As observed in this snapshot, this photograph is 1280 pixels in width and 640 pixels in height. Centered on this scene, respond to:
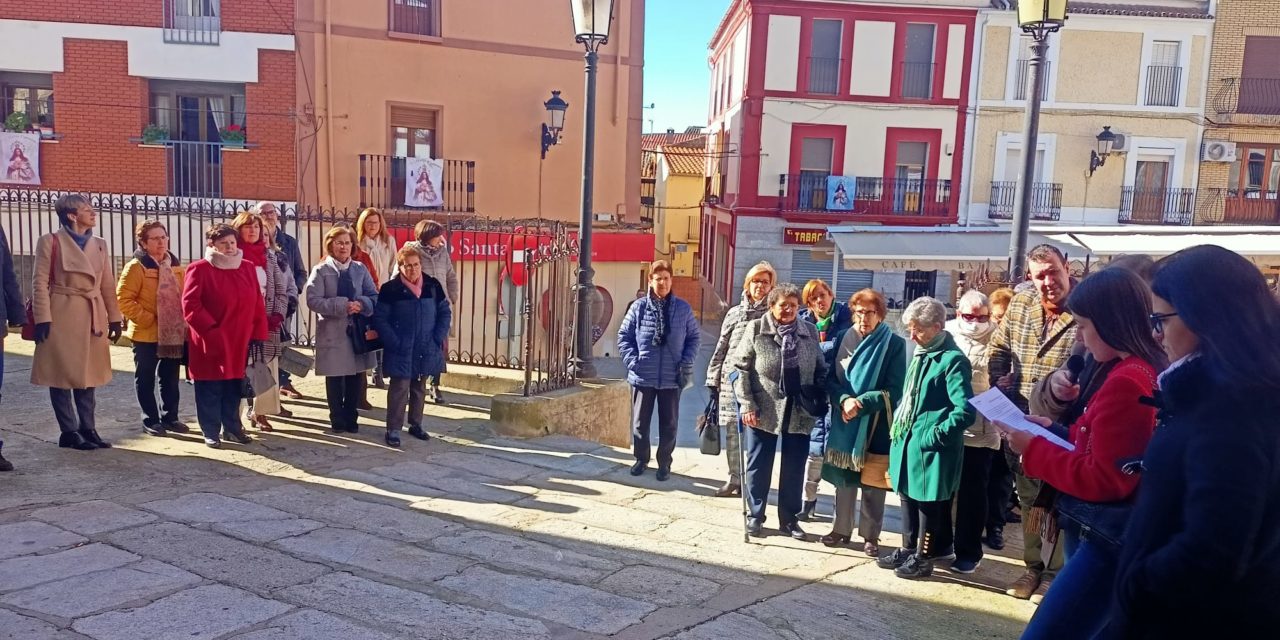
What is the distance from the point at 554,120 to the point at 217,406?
1259 cm

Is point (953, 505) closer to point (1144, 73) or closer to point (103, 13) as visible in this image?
point (103, 13)

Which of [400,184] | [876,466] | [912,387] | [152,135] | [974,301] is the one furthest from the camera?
[400,184]

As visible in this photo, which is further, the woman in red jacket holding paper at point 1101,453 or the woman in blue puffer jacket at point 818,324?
the woman in blue puffer jacket at point 818,324

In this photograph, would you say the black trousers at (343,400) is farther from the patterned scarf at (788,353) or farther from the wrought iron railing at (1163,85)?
the wrought iron railing at (1163,85)

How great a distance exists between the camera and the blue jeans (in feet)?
9.06

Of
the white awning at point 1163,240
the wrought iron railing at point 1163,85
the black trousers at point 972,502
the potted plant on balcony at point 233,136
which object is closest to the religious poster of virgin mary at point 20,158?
the potted plant on balcony at point 233,136

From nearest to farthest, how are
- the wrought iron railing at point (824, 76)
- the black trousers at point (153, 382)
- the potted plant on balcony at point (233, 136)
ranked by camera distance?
the black trousers at point (153, 382)
the potted plant on balcony at point (233, 136)
the wrought iron railing at point (824, 76)

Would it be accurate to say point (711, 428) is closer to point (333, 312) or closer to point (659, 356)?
point (659, 356)

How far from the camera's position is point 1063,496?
3057 mm

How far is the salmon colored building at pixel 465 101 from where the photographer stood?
1722cm

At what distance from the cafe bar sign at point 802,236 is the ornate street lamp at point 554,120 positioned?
10264mm

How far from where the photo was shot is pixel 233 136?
1681 centimetres

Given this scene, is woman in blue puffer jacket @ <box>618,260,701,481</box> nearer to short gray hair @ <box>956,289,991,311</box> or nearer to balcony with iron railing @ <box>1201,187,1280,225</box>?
short gray hair @ <box>956,289,991,311</box>

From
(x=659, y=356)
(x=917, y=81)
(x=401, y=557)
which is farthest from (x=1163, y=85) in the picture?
(x=401, y=557)
